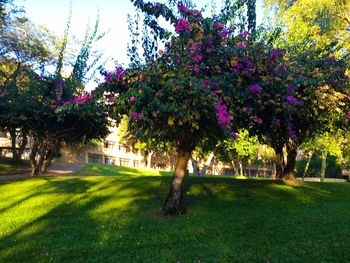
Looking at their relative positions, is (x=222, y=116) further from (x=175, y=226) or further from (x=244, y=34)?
(x=244, y=34)

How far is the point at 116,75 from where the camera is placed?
906 centimetres

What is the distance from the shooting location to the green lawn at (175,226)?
668 centimetres

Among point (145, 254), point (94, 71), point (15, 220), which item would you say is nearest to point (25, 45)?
point (94, 71)

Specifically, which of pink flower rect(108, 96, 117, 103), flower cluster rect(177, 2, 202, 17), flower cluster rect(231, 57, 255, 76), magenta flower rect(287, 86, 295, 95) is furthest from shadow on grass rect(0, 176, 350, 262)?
flower cluster rect(177, 2, 202, 17)

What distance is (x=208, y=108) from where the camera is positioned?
7.81 m

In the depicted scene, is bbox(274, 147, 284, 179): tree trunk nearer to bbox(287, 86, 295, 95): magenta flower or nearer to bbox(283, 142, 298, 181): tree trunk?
bbox(283, 142, 298, 181): tree trunk

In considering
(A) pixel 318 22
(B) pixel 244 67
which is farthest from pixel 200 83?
(A) pixel 318 22

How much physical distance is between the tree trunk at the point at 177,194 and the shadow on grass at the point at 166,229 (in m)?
0.33

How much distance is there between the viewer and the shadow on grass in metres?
6.65

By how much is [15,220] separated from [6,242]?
1947mm

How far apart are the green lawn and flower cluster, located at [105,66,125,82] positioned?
3.70m

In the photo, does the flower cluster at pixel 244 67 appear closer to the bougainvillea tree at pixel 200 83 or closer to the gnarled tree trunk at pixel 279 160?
the bougainvillea tree at pixel 200 83

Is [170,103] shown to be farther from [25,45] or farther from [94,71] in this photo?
[25,45]

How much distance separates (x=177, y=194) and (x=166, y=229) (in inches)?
62.3
